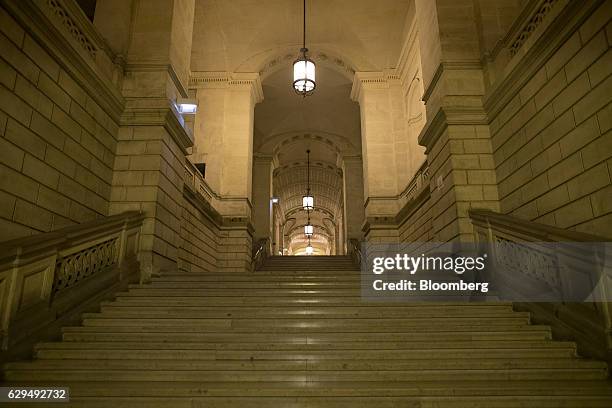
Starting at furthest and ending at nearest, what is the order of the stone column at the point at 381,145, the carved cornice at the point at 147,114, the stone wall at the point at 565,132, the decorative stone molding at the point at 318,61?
the decorative stone molding at the point at 318,61 < the stone column at the point at 381,145 < the carved cornice at the point at 147,114 < the stone wall at the point at 565,132

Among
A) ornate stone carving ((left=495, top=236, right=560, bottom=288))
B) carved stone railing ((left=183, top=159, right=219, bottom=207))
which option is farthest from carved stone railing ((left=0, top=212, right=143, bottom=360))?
ornate stone carving ((left=495, top=236, right=560, bottom=288))

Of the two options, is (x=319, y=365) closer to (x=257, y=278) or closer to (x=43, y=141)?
(x=257, y=278)

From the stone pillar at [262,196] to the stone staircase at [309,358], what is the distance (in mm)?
14126

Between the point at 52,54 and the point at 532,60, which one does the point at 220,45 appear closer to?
the point at 52,54

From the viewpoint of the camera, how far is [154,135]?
7047 mm

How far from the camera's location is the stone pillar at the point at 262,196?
63.5 ft

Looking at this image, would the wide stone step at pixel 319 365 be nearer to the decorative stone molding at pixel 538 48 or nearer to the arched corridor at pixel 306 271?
the arched corridor at pixel 306 271

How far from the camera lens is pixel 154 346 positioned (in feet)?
12.7

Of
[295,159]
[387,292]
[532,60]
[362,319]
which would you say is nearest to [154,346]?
[362,319]

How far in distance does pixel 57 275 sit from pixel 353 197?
15530mm

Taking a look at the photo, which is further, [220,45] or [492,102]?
[220,45]

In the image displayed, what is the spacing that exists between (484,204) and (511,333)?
287 centimetres

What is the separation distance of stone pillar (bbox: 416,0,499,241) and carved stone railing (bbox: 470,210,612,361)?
1.03 metres

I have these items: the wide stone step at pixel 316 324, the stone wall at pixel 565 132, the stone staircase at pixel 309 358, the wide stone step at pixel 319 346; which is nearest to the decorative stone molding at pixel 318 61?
the stone wall at pixel 565 132
